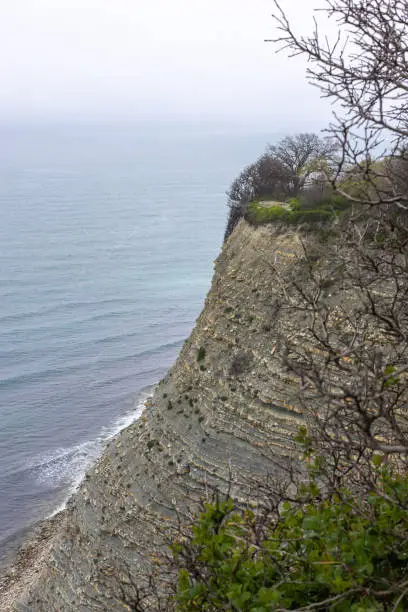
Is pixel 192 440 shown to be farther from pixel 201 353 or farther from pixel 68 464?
pixel 68 464

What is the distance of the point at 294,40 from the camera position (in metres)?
6.74

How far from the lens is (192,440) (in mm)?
21547

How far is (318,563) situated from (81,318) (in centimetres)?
5783

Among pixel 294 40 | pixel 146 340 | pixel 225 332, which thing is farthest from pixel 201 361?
pixel 146 340

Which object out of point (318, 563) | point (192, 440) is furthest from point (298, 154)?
point (318, 563)

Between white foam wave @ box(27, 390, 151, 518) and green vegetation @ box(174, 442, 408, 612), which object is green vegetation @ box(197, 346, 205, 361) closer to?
green vegetation @ box(174, 442, 408, 612)

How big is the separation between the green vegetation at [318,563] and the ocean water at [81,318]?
3160 centimetres

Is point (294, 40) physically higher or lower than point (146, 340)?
higher

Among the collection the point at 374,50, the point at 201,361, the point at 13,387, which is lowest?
the point at 13,387

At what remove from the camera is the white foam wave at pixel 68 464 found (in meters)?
38.5

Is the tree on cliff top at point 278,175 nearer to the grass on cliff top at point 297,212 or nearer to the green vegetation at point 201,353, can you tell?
the grass on cliff top at point 297,212

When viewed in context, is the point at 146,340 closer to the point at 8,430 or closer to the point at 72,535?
the point at 8,430

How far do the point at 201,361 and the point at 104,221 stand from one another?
298 feet

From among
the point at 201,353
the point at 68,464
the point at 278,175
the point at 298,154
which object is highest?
the point at 298,154
